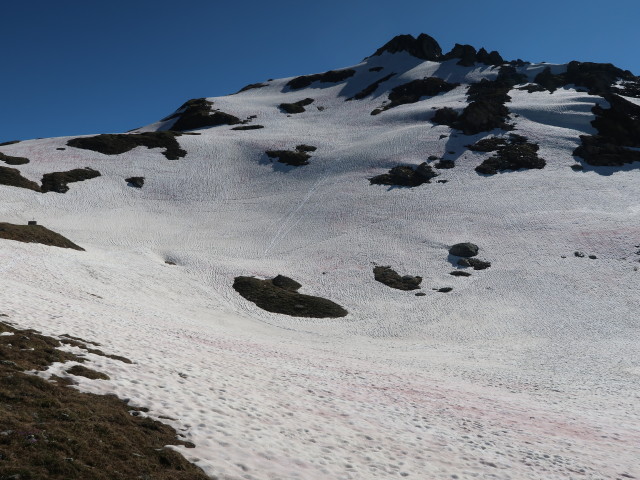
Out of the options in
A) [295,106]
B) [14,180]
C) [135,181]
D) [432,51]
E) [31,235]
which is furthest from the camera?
[432,51]

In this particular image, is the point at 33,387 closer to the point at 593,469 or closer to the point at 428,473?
the point at 428,473

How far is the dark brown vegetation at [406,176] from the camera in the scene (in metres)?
85.8

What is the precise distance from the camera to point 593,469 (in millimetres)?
14617

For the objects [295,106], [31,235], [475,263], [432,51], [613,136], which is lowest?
[31,235]

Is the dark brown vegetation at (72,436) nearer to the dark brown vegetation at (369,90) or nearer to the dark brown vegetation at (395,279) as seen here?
the dark brown vegetation at (395,279)

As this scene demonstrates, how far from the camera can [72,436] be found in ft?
31.6

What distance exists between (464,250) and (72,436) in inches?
2191

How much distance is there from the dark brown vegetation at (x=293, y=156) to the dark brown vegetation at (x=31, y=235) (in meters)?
55.5

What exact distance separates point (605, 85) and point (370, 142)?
7795cm

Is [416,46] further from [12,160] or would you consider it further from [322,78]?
[12,160]

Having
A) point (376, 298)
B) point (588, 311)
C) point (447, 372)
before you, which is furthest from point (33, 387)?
point (588, 311)

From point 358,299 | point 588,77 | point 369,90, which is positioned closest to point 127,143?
point 358,299

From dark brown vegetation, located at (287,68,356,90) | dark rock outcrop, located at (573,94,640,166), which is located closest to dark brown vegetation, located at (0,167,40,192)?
dark rock outcrop, located at (573,94,640,166)

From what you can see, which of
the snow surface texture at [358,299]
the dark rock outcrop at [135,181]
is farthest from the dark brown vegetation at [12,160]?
the dark rock outcrop at [135,181]
